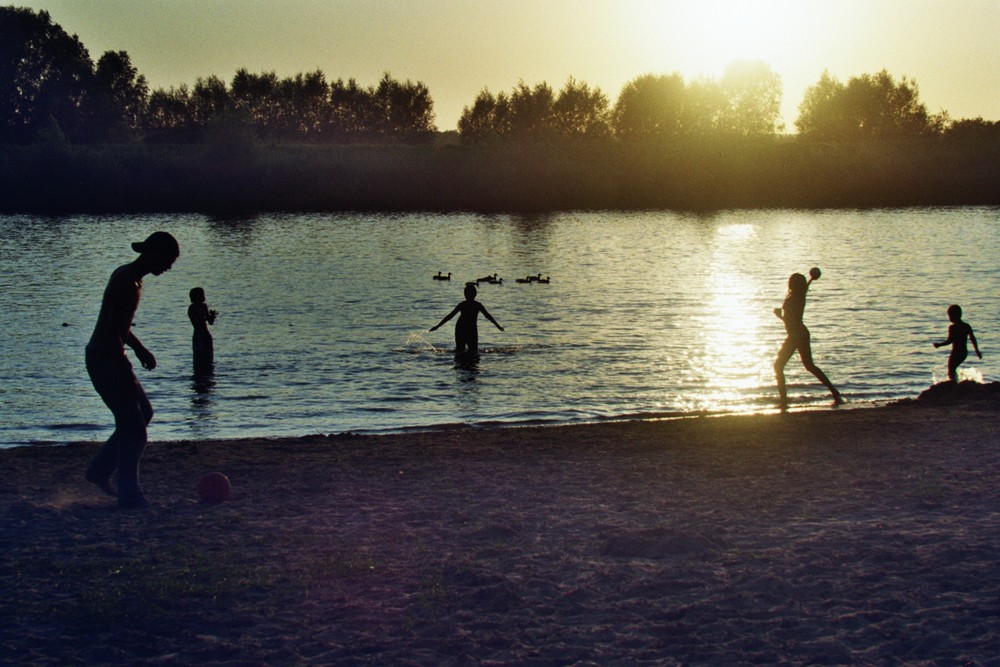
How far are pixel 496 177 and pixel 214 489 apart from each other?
104276 millimetres

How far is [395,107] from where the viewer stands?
173625mm

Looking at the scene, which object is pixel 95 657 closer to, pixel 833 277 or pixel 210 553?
pixel 210 553

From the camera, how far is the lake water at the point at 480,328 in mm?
16812

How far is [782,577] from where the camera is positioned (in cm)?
693

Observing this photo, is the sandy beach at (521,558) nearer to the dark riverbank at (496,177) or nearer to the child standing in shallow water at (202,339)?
the child standing in shallow water at (202,339)

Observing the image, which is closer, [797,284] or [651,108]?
[797,284]

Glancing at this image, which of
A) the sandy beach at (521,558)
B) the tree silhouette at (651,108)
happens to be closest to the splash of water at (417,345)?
the sandy beach at (521,558)

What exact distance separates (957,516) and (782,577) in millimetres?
2269

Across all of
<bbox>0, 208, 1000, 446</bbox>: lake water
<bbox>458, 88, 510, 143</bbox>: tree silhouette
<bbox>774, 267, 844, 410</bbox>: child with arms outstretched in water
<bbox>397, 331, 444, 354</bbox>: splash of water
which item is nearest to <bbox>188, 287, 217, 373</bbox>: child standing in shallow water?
<bbox>0, 208, 1000, 446</bbox>: lake water

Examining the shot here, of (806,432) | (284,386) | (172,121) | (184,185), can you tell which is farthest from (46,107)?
(806,432)

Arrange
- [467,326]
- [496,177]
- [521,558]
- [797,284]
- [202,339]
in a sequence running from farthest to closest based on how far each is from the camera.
Result: [496,177] < [467,326] < [202,339] < [797,284] < [521,558]

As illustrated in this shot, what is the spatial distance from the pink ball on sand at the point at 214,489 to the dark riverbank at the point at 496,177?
99901mm

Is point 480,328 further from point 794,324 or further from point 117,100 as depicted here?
point 117,100

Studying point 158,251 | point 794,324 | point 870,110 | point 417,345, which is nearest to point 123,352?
point 158,251
